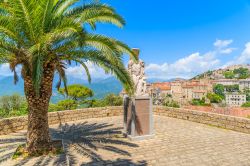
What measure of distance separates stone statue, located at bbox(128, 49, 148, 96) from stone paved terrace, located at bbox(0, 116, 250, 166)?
77.0 inches

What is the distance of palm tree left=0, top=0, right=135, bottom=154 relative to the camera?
631 centimetres

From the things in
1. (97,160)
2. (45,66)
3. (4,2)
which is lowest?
(97,160)

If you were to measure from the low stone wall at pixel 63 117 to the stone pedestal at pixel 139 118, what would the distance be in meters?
4.69

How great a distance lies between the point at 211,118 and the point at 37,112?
27.2 ft

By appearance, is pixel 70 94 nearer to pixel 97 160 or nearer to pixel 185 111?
pixel 185 111

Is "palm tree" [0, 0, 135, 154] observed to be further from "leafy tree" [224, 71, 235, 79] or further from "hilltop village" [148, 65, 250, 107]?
"leafy tree" [224, 71, 235, 79]

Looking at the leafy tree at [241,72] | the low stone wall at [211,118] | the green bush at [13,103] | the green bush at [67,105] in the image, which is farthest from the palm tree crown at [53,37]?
the leafy tree at [241,72]

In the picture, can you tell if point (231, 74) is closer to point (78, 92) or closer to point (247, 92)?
point (247, 92)

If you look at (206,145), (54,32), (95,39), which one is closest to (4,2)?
(54,32)

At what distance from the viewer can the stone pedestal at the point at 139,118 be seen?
8936 mm

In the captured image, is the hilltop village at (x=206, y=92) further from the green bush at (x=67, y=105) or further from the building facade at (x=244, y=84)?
the green bush at (x=67, y=105)

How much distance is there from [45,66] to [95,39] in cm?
190

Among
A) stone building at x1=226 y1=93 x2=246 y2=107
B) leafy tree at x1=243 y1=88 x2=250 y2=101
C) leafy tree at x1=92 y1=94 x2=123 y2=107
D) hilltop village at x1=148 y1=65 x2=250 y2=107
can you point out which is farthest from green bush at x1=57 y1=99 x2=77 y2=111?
leafy tree at x1=243 y1=88 x2=250 y2=101

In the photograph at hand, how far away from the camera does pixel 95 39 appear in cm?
679
